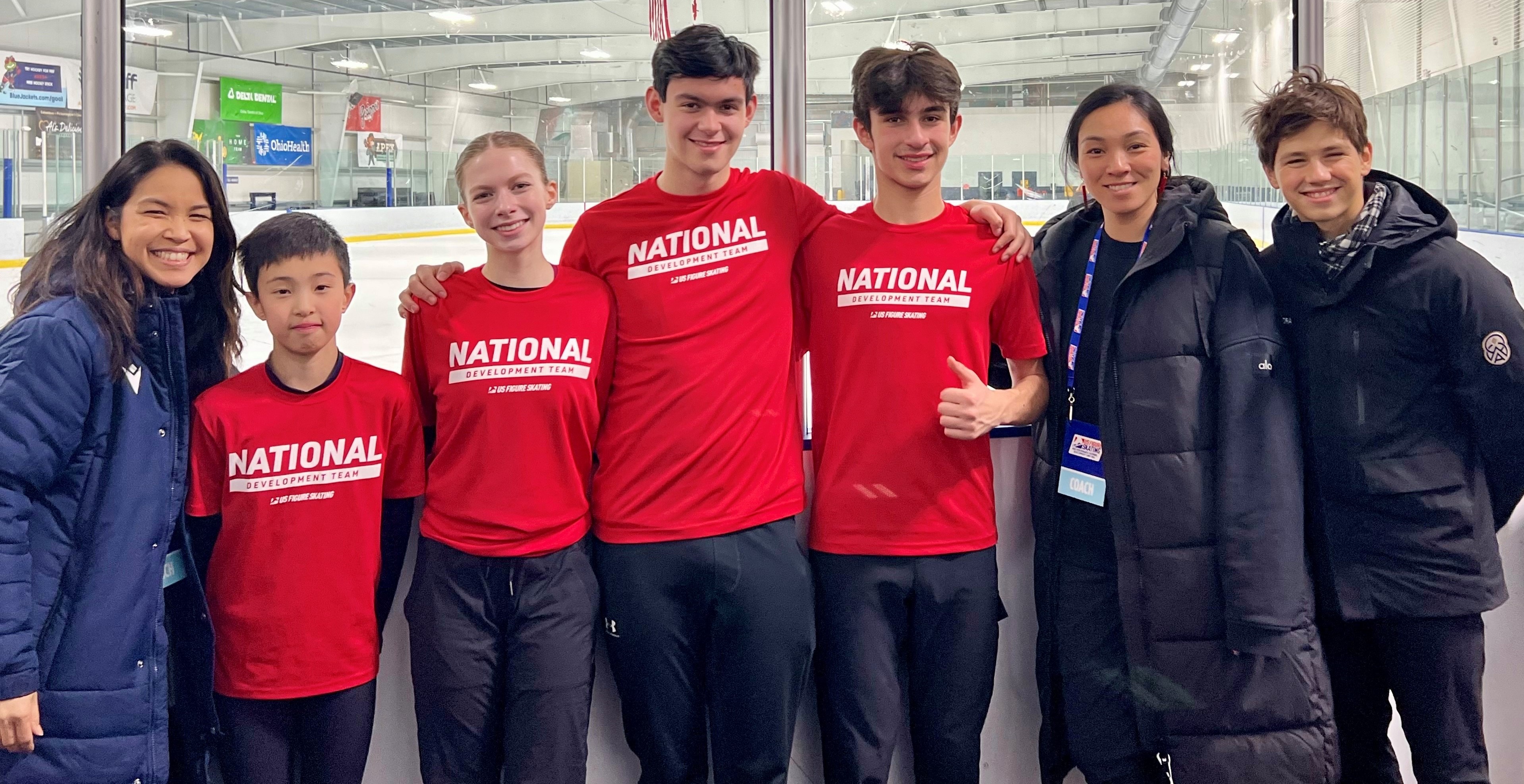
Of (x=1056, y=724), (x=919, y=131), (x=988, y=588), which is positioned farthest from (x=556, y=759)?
(x=919, y=131)

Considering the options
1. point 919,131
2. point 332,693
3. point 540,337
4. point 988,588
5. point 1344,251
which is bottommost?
point 332,693

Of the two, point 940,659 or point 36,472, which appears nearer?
point 36,472

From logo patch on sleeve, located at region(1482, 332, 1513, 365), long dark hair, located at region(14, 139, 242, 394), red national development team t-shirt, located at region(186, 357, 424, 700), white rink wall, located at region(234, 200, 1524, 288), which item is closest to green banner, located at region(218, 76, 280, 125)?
white rink wall, located at region(234, 200, 1524, 288)

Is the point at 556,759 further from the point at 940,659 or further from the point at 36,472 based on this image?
the point at 36,472

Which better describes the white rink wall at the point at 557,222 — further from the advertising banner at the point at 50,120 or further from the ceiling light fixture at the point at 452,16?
the ceiling light fixture at the point at 452,16

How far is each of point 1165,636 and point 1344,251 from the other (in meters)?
0.72

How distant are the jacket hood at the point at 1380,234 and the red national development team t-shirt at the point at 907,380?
1.52 feet

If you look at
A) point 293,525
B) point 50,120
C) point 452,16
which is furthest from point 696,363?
point 452,16

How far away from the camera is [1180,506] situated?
171 cm

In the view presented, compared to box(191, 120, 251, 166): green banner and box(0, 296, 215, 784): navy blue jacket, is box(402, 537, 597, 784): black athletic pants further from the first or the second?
box(191, 120, 251, 166): green banner

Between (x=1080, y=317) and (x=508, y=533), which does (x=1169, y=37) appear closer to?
(x=1080, y=317)

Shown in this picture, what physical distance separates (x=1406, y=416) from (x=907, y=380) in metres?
0.83

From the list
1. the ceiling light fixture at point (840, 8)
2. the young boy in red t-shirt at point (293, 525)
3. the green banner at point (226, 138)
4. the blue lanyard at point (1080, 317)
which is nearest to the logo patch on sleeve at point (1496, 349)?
the blue lanyard at point (1080, 317)

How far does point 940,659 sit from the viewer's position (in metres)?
1.75
